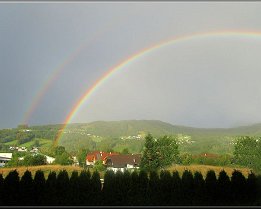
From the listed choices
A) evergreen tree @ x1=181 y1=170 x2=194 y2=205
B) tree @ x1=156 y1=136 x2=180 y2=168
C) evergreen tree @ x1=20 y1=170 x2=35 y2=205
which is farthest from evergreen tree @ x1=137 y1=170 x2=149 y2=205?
tree @ x1=156 y1=136 x2=180 y2=168

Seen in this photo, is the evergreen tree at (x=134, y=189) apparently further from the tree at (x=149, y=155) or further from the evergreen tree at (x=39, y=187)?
the tree at (x=149, y=155)

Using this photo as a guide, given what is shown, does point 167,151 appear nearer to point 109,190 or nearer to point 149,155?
point 149,155

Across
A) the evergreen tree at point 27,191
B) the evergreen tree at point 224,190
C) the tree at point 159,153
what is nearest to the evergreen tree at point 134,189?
the evergreen tree at point 224,190

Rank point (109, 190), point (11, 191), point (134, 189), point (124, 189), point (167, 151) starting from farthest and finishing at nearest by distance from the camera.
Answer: point (167, 151) < point (134, 189) < point (124, 189) < point (109, 190) < point (11, 191)

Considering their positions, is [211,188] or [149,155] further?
[149,155]

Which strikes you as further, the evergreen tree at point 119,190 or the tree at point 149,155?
the tree at point 149,155

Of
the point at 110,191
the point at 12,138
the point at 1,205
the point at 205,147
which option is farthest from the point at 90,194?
the point at 12,138

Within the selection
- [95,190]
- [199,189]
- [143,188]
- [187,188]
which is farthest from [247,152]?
[95,190]

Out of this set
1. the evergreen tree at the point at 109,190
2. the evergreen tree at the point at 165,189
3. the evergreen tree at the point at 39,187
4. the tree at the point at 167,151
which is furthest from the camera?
the tree at the point at 167,151
